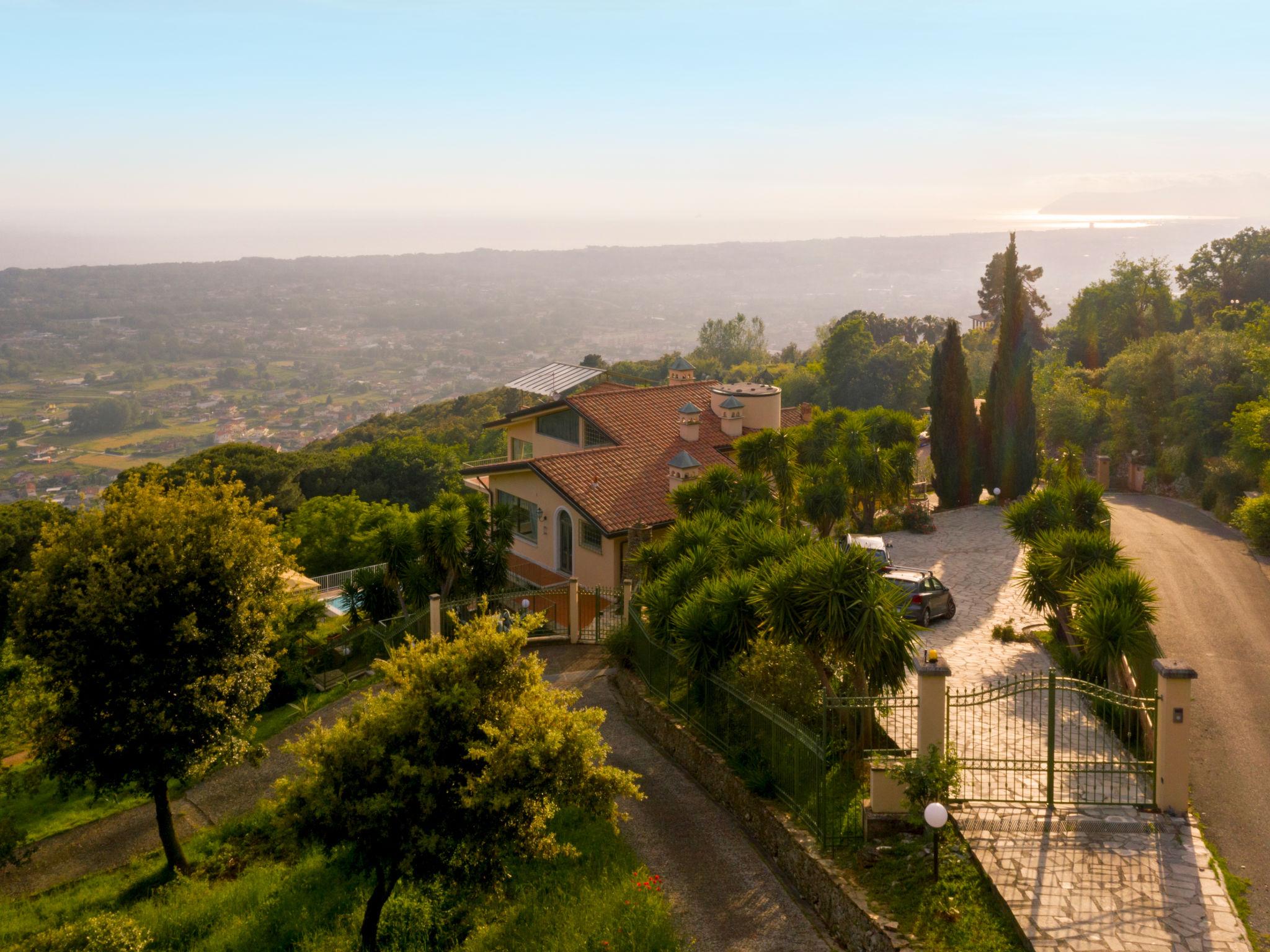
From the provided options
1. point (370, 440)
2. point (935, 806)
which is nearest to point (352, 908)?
point (935, 806)

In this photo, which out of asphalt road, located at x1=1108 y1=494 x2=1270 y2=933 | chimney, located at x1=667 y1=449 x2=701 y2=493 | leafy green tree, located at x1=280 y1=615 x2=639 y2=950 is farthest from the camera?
chimney, located at x1=667 y1=449 x2=701 y2=493

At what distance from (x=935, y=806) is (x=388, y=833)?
541 cm

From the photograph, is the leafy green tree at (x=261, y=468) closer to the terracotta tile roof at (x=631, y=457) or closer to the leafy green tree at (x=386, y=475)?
the leafy green tree at (x=386, y=475)

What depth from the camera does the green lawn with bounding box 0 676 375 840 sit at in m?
15.9

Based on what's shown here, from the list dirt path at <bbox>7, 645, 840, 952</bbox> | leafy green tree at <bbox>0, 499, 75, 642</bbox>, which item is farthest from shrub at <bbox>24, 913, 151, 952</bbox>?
leafy green tree at <bbox>0, 499, 75, 642</bbox>

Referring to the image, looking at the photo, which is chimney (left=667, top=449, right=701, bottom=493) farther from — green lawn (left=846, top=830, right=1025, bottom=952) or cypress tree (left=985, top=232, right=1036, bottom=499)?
green lawn (left=846, top=830, right=1025, bottom=952)

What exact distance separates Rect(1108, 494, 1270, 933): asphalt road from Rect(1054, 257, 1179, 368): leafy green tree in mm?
31701

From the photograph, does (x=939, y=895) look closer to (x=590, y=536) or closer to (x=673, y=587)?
(x=673, y=587)

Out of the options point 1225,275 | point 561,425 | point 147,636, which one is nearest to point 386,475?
point 561,425

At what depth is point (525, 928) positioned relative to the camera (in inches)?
420

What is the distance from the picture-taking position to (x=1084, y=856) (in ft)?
34.9

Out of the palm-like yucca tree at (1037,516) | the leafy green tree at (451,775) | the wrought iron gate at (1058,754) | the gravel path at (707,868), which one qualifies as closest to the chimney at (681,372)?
the palm-like yucca tree at (1037,516)

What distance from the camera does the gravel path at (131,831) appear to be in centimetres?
1448

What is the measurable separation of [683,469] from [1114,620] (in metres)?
13.5
